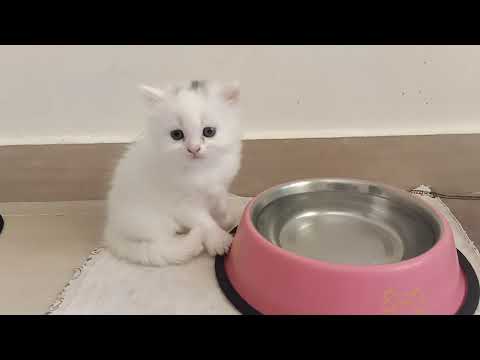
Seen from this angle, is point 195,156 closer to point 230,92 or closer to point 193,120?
point 193,120

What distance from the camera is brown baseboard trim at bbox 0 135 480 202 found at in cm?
171

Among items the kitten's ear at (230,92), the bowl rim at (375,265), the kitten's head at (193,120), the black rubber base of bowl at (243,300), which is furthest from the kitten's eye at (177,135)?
the black rubber base of bowl at (243,300)

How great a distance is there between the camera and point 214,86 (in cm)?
123

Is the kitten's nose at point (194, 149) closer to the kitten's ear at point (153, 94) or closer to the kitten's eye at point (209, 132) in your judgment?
the kitten's eye at point (209, 132)

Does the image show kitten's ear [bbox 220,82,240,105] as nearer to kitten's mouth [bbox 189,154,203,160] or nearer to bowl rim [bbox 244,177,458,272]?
kitten's mouth [bbox 189,154,203,160]

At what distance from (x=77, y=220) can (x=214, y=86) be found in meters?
0.80

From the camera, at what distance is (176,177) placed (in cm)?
126

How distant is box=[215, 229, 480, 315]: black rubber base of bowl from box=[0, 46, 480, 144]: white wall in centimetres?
63

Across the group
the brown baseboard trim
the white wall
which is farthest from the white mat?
the white wall

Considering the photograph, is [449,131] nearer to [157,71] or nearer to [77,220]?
[157,71]

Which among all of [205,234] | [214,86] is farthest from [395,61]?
[205,234]

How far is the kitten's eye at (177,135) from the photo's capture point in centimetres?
119
